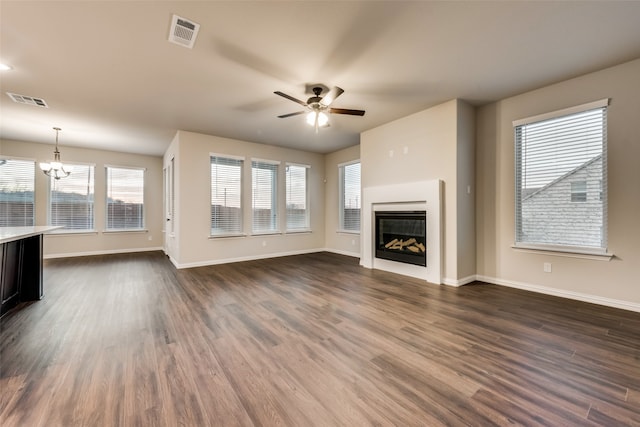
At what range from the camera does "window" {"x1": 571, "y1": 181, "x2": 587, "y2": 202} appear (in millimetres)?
3463

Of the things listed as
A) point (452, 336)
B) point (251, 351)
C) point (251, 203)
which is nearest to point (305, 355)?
point (251, 351)

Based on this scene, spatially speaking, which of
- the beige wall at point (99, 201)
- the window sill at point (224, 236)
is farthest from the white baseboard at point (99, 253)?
the window sill at point (224, 236)

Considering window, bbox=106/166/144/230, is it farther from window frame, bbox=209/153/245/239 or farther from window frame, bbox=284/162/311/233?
window frame, bbox=284/162/311/233

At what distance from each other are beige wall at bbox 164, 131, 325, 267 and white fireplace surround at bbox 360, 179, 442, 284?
2.44m

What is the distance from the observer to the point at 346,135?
596 cm

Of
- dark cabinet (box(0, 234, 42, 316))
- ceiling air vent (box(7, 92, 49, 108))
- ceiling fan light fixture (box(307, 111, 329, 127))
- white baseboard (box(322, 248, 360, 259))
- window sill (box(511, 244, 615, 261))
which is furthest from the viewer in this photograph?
white baseboard (box(322, 248, 360, 259))

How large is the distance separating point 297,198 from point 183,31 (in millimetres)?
5092

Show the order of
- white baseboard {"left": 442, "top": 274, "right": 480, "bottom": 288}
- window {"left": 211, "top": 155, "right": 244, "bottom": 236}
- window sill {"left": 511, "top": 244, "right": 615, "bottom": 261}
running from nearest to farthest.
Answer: window sill {"left": 511, "top": 244, "right": 615, "bottom": 261} → white baseboard {"left": 442, "top": 274, "right": 480, "bottom": 288} → window {"left": 211, "top": 155, "right": 244, "bottom": 236}

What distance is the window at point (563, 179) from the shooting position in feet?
11.0

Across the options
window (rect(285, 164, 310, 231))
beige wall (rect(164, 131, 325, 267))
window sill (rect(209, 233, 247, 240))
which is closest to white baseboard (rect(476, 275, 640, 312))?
window (rect(285, 164, 310, 231))

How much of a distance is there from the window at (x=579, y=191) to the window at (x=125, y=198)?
9.63 m

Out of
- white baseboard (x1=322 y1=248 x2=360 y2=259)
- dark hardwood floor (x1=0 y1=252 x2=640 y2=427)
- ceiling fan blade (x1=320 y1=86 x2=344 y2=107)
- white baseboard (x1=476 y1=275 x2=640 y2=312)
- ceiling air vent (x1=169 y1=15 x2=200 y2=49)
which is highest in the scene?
ceiling air vent (x1=169 y1=15 x2=200 y2=49)

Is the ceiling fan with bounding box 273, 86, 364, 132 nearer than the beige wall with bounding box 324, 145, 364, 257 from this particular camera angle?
Yes

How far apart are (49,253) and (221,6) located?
7.81m
